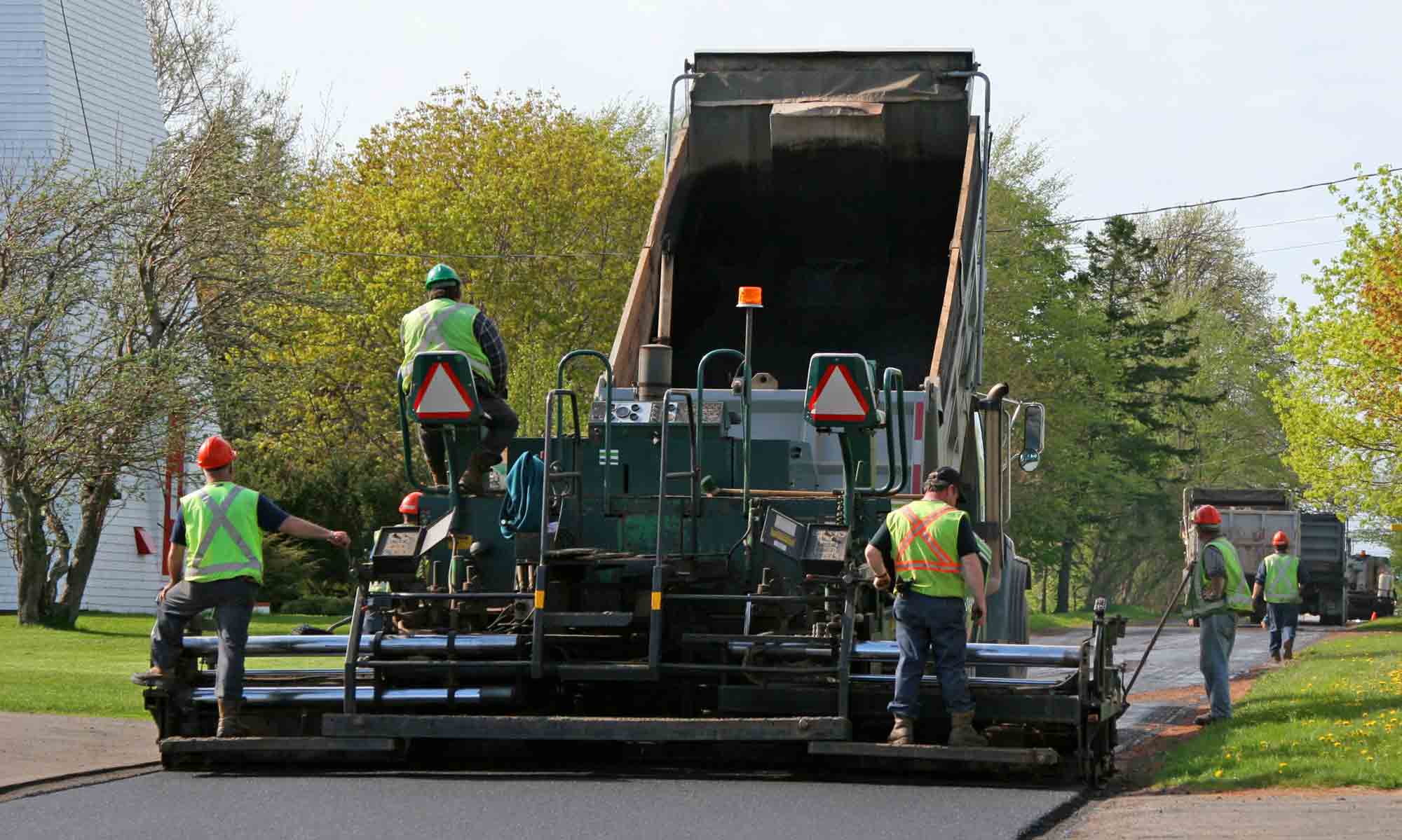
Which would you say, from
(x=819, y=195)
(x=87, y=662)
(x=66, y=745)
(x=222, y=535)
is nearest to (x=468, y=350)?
(x=222, y=535)

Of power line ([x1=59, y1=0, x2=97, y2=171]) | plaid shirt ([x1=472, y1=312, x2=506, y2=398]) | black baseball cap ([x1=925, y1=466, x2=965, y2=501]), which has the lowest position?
black baseball cap ([x1=925, y1=466, x2=965, y2=501])

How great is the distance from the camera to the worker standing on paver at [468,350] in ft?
34.8

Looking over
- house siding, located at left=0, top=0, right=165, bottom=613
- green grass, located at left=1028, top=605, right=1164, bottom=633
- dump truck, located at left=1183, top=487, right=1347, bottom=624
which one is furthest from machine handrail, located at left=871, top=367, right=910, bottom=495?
dump truck, located at left=1183, top=487, right=1347, bottom=624

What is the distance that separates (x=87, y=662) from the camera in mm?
20969

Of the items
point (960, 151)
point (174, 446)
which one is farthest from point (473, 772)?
point (174, 446)

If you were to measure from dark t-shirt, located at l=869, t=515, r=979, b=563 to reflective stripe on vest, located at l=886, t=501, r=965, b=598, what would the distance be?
0.02 metres

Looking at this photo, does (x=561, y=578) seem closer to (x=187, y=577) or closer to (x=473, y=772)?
(x=473, y=772)

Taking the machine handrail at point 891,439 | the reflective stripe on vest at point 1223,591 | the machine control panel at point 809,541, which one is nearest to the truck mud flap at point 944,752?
the machine control panel at point 809,541

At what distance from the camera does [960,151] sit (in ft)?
48.6

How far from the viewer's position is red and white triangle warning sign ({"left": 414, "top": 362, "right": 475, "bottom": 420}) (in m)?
10.4

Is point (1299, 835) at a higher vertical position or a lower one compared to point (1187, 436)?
lower

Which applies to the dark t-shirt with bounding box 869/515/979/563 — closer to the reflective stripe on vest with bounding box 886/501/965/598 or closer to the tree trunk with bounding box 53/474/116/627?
the reflective stripe on vest with bounding box 886/501/965/598

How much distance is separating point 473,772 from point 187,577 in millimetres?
1728

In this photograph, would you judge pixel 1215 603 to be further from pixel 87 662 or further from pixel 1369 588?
pixel 1369 588
